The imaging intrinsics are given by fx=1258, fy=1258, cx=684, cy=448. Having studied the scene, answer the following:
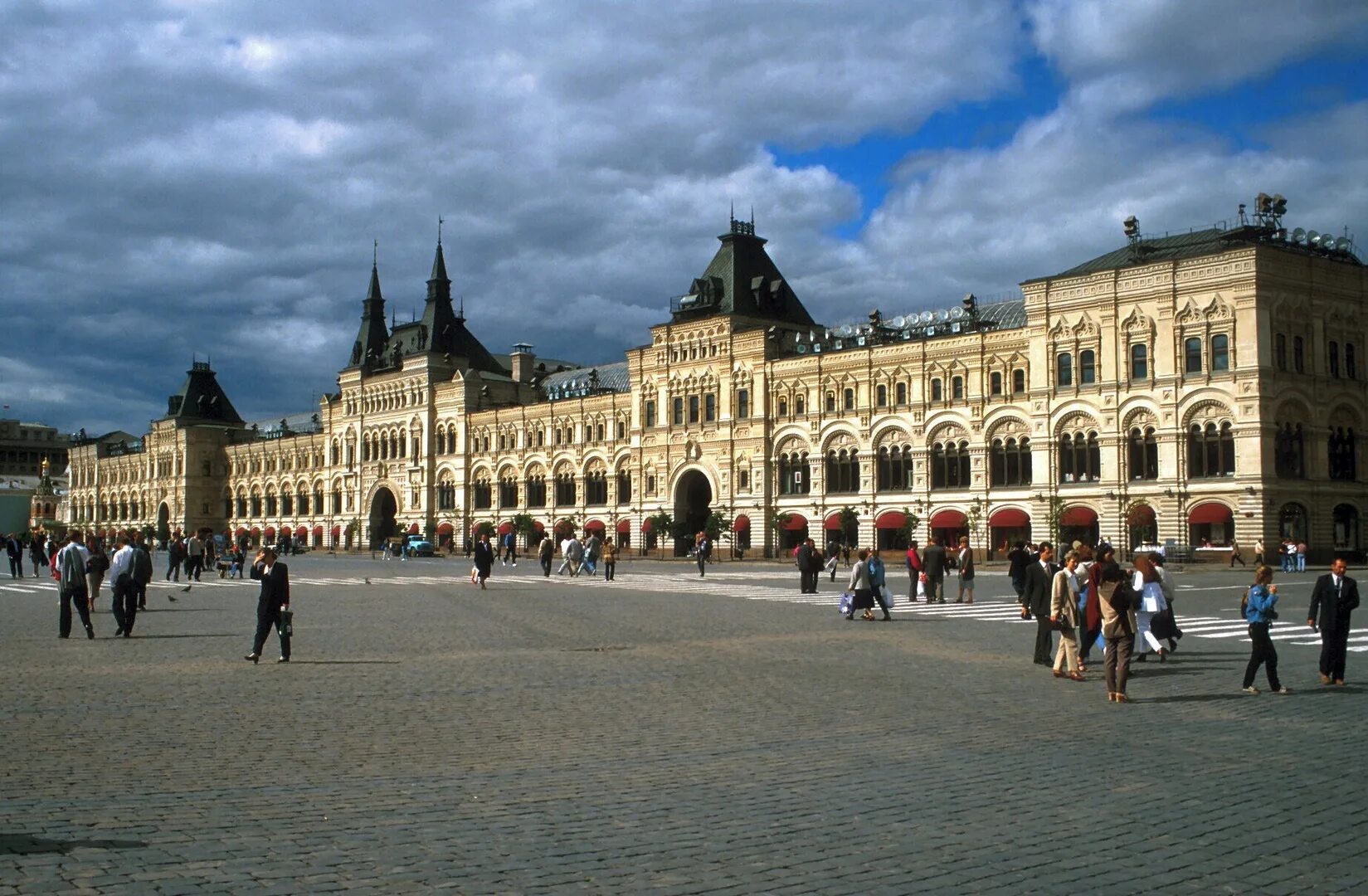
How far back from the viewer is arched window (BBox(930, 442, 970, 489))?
68.7 metres

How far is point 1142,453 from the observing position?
200 feet

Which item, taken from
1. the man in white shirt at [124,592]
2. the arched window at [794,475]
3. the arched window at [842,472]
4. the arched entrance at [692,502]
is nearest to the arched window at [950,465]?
the arched window at [842,472]

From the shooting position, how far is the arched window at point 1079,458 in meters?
62.8

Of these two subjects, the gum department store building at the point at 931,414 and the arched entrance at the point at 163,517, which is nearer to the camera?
the gum department store building at the point at 931,414

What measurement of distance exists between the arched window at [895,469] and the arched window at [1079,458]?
9647mm

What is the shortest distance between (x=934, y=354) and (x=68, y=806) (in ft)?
211

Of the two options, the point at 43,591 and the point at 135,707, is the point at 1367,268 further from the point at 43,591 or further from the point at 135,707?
the point at 135,707

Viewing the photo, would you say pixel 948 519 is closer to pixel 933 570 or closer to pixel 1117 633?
pixel 933 570

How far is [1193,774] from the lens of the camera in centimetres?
1040

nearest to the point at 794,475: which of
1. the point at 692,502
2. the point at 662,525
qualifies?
the point at 662,525

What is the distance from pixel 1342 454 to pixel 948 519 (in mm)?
19329

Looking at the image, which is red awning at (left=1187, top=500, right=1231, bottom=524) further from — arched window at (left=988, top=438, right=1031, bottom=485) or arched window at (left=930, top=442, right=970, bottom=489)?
arched window at (left=930, top=442, right=970, bottom=489)

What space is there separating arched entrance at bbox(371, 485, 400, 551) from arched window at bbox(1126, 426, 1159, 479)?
233 ft

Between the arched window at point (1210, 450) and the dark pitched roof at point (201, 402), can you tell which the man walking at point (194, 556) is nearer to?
the arched window at point (1210, 450)
